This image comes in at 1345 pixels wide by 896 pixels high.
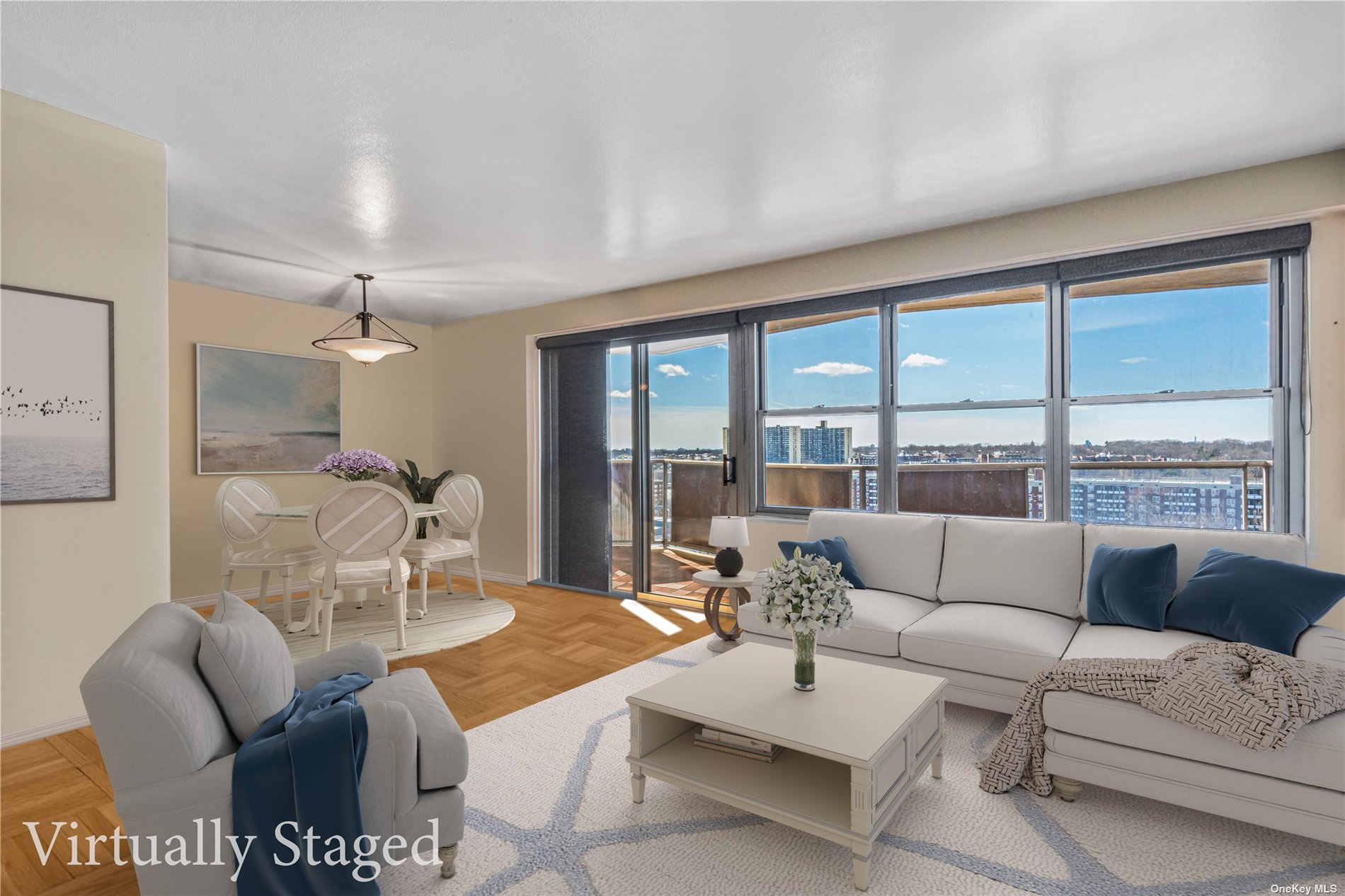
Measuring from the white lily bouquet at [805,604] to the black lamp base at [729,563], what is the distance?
5.38ft

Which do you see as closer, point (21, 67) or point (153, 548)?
point (21, 67)

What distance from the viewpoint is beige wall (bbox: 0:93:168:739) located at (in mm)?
2609

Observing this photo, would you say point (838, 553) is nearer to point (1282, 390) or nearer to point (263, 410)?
point (1282, 390)

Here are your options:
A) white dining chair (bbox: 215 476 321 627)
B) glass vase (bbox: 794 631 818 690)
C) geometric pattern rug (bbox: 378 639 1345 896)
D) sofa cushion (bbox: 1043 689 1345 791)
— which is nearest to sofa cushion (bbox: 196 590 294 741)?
geometric pattern rug (bbox: 378 639 1345 896)

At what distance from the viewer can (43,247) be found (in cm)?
268

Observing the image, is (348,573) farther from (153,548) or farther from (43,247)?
(43,247)

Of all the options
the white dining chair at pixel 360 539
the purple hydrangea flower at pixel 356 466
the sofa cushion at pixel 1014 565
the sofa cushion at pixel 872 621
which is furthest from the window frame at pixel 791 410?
the purple hydrangea flower at pixel 356 466

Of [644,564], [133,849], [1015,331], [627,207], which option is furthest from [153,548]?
[1015,331]

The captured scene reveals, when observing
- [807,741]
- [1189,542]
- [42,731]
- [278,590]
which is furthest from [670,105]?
[278,590]

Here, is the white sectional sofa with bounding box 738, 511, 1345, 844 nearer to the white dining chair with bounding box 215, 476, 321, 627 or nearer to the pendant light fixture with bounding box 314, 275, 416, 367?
the white dining chair with bounding box 215, 476, 321, 627

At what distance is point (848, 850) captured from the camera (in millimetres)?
1981

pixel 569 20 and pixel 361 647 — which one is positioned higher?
pixel 569 20

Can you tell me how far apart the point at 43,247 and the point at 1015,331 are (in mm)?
4812

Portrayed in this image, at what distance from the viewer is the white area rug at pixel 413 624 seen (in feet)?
13.2
